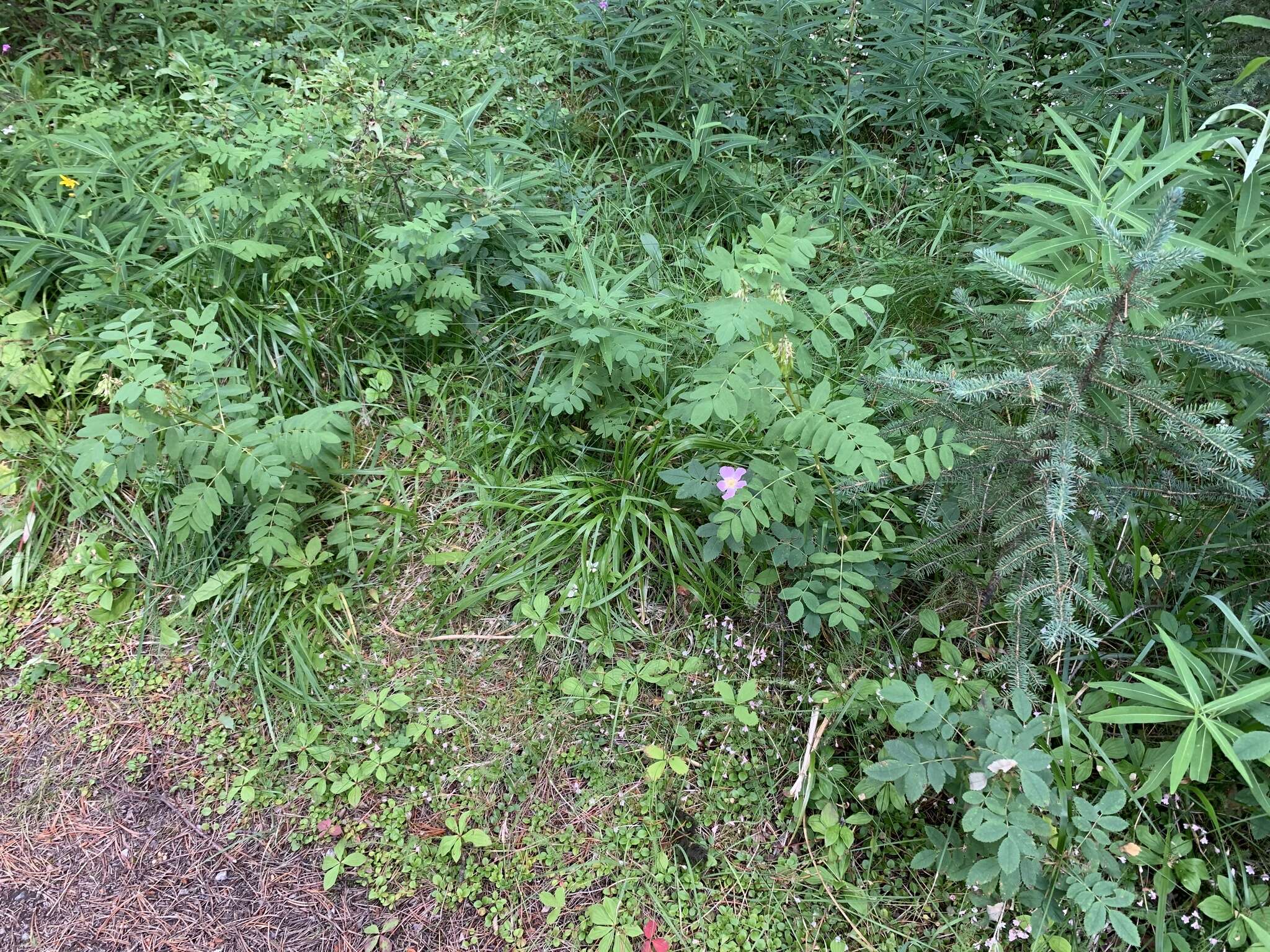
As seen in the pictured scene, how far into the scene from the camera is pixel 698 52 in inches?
122

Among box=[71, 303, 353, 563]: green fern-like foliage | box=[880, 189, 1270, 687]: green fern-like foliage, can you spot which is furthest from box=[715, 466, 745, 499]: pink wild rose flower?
box=[71, 303, 353, 563]: green fern-like foliage

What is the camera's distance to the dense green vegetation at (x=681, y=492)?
68.0 inches

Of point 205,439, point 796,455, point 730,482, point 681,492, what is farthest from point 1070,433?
point 205,439

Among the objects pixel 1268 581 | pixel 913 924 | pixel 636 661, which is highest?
pixel 1268 581

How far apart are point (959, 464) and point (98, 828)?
2.32 metres

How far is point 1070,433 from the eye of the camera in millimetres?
1632

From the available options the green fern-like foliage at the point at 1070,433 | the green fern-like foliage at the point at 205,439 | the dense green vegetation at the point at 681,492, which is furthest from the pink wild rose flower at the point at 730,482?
the green fern-like foliage at the point at 205,439

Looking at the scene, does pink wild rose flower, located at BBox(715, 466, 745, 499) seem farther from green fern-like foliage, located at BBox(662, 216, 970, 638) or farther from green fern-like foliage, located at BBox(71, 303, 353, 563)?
green fern-like foliage, located at BBox(71, 303, 353, 563)

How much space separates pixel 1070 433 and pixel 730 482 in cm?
75

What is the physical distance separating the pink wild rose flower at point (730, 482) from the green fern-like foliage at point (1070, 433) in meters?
0.42

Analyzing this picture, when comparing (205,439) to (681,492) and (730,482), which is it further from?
(730,482)

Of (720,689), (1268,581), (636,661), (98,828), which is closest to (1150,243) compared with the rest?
(1268,581)

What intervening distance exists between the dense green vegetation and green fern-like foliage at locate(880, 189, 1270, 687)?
1 cm

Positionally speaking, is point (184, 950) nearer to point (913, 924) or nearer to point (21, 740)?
point (21, 740)
